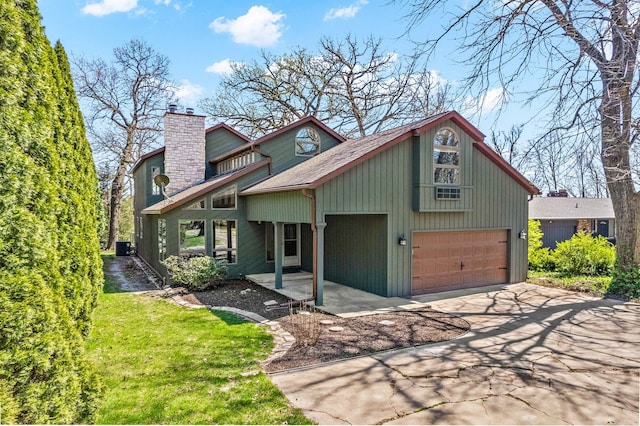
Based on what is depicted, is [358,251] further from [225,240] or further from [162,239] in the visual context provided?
[162,239]

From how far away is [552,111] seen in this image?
8031 millimetres

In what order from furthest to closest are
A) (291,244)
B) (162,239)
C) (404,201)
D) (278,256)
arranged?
(291,244) < (162,239) < (278,256) < (404,201)

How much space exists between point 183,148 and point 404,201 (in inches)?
391

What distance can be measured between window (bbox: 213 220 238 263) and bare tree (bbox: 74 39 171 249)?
14792 mm

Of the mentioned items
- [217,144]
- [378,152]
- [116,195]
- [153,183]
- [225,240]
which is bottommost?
[225,240]

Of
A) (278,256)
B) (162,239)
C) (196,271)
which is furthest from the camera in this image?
(162,239)

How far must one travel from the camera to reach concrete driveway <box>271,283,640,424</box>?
411cm

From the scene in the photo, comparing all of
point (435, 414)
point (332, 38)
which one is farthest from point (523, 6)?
point (332, 38)

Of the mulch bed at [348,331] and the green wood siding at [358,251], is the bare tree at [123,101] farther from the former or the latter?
the mulch bed at [348,331]

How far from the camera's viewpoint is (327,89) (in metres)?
23.1

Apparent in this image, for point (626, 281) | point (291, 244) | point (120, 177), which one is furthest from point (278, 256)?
point (120, 177)

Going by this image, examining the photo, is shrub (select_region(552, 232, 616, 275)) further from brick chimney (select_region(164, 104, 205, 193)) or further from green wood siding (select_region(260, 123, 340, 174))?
brick chimney (select_region(164, 104, 205, 193))

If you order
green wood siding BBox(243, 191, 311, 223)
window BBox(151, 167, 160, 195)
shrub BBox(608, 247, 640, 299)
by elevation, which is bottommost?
shrub BBox(608, 247, 640, 299)

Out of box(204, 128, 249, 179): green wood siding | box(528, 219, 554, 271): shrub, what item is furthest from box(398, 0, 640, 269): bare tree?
box(204, 128, 249, 179): green wood siding
